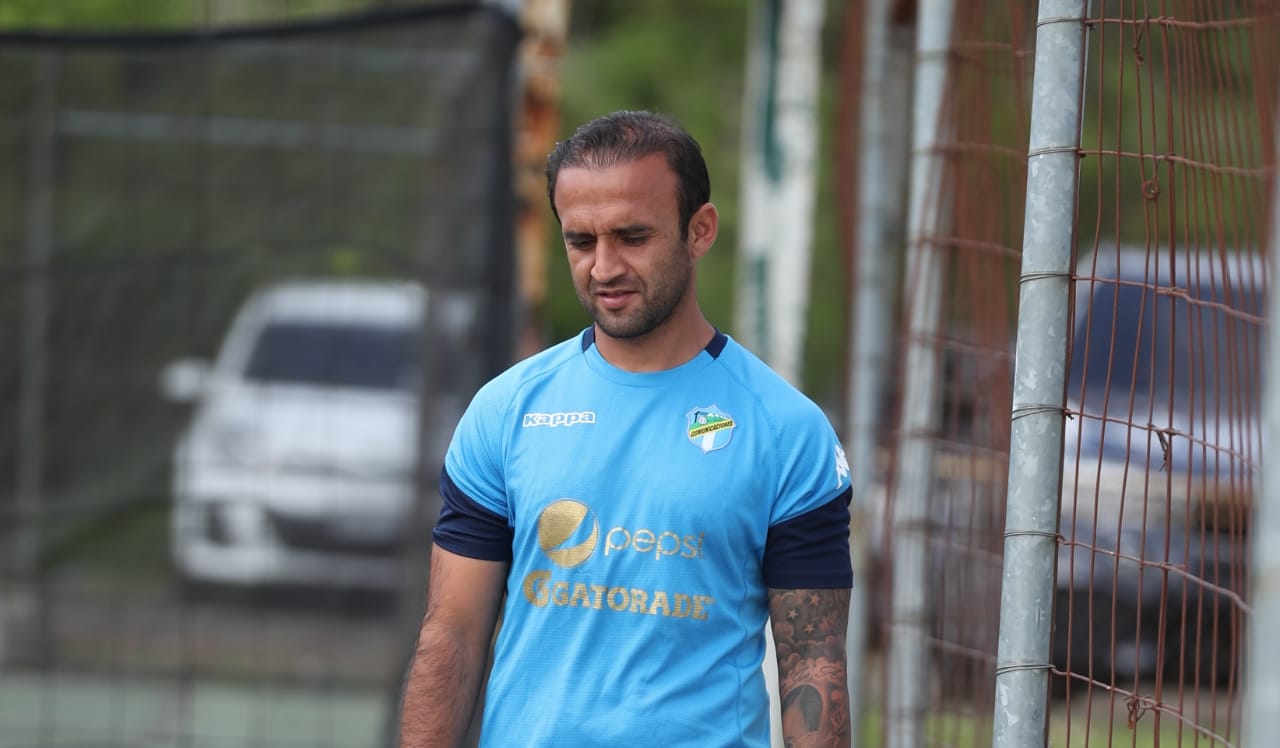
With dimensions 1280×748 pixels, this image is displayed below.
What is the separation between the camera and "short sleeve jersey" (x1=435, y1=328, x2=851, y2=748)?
2840 mm

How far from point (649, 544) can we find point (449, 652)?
438mm

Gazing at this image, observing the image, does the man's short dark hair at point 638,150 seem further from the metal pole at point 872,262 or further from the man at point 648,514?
the metal pole at point 872,262

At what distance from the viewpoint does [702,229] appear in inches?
119

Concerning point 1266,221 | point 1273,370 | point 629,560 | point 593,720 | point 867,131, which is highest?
point 867,131

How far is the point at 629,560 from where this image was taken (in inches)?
112

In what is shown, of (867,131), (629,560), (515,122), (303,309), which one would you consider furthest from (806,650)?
(303,309)

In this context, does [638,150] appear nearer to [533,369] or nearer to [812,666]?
[533,369]

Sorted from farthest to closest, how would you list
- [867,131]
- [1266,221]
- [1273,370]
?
[867,131] → [1266,221] → [1273,370]

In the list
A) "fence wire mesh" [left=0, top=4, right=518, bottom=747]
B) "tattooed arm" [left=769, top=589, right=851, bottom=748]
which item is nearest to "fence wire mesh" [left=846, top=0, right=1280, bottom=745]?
"tattooed arm" [left=769, top=589, right=851, bottom=748]

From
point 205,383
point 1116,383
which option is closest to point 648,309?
point 205,383

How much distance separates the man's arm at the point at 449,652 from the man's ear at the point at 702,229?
64cm

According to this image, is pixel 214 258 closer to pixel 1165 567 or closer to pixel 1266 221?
pixel 1266 221

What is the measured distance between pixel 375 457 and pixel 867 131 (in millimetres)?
2176

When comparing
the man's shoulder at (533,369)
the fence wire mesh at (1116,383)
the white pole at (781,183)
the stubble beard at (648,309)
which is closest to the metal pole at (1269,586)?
the fence wire mesh at (1116,383)
